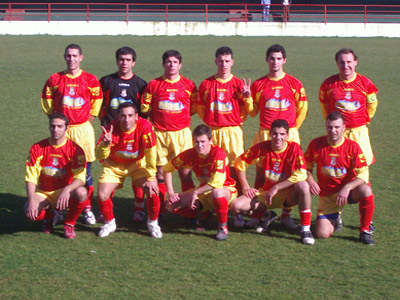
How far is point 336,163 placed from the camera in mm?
6406

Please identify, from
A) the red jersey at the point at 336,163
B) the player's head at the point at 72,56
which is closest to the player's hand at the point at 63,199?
the player's head at the point at 72,56

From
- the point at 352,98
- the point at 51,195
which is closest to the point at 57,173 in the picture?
the point at 51,195

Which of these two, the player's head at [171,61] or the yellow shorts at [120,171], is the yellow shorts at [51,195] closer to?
the yellow shorts at [120,171]

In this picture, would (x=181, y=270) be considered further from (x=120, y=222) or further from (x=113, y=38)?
(x=113, y=38)

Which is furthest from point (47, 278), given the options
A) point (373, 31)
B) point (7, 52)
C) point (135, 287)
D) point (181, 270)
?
point (373, 31)

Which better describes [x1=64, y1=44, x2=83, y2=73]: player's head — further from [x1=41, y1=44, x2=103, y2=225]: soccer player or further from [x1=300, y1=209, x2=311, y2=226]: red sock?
[x1=300, y1=209, x2=311, y2=226]: red sock

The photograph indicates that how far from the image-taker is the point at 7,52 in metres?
20.9

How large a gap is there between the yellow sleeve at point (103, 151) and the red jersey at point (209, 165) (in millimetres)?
704

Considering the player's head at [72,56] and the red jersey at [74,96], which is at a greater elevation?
the player's head at [72,56]

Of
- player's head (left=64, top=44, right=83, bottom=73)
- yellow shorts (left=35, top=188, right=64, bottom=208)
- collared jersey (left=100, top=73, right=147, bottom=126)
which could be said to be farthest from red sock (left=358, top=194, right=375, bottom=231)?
player's head (left=64, top=44, right=83, bottom=73)

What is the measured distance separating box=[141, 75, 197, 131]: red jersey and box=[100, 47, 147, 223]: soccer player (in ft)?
0.43

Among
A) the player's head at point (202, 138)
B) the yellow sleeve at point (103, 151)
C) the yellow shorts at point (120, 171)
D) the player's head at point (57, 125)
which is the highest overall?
the player's head at point (57, 125)

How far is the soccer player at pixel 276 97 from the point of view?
698 cm

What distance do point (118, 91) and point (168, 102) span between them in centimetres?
56
